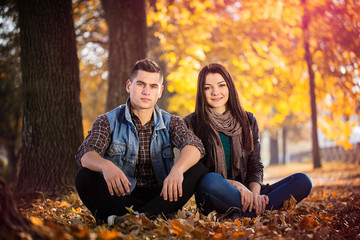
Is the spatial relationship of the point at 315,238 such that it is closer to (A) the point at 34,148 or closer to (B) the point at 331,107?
(A) the point at 34,148

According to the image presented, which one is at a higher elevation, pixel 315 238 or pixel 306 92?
pixel 306 92

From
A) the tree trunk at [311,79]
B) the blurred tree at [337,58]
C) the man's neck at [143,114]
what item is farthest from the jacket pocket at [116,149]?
the tree trunk at [311,79]

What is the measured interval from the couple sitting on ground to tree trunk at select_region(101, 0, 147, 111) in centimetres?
202

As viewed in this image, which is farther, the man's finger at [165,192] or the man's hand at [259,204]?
the man's hand at [259,204]

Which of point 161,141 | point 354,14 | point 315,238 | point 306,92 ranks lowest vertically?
Answer: point 315,238

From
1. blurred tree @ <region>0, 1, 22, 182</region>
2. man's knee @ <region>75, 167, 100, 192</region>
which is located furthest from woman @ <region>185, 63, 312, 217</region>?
blurred tree @ <region>0, 1, 22, 182</region>

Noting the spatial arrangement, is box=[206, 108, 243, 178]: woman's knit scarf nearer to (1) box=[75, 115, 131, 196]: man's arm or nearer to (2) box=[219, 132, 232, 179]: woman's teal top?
(2) box=[219, 132, 232, 179]: woman's teal top

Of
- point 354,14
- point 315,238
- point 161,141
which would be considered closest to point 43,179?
point 161,141

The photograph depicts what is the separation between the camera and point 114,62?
555 cm

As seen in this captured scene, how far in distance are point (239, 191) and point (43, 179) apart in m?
2.66

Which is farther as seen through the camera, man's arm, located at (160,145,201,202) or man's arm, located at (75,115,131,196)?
man's arm, located at (160,145,201,202)

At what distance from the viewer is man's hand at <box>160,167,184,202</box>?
2.67 metres

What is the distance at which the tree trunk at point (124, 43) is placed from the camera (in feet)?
18.0

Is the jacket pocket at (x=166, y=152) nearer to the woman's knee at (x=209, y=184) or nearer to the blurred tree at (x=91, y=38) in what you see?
the woman's knee at (x=209, y=184)
